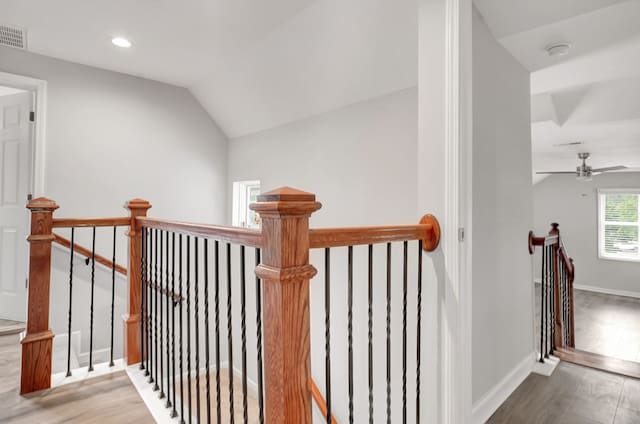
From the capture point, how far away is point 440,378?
152 cm

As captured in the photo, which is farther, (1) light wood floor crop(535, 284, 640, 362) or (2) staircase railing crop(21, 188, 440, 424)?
(1) light wood floor crop(535, 284, 640, 362)

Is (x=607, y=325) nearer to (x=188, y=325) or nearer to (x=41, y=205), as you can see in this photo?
(x=188, y=325)

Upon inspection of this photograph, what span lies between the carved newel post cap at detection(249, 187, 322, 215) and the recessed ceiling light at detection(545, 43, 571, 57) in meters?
2.15

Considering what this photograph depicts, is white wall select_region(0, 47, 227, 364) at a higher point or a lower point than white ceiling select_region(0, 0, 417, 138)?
lower

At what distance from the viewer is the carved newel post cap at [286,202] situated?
0.86 m

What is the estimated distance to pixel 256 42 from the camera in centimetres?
299

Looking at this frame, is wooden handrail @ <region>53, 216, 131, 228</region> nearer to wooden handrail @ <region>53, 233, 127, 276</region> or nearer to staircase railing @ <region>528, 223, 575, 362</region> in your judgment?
wooden handrail @ <region>53, 233, 127, 276</region>

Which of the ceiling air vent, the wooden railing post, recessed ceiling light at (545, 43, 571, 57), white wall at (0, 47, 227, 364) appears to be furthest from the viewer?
white wall at (0, 47, 227, 364)

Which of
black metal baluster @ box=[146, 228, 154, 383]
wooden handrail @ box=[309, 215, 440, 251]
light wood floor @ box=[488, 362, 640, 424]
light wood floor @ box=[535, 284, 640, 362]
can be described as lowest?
light wood floor @ box=[535, 284, 640, 362]

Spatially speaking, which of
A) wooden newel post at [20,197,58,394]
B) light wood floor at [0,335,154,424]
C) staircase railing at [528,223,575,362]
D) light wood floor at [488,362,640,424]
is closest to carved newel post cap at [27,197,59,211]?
wooden newel post at [20,197,58,394]

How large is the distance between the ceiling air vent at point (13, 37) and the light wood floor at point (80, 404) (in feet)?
8.56

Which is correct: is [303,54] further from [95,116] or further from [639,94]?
[639,94]

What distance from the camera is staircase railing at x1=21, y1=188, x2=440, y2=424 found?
0.89m

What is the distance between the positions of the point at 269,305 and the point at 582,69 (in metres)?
2.90
